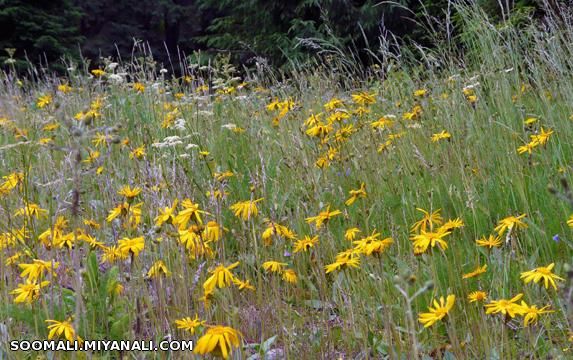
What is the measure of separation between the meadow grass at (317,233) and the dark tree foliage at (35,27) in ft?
28.7

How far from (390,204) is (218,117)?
5.44 ft

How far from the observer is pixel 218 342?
0.97 m

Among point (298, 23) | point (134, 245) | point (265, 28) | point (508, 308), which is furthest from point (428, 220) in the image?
point (265, 28)

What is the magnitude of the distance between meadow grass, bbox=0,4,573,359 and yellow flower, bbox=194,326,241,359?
75mm

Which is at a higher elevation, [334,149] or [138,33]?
[138,33]

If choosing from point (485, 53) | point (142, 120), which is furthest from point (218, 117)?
point (485, 53)

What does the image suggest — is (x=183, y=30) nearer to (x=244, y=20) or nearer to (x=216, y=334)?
(x=244, y=20)

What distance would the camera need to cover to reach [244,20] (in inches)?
388

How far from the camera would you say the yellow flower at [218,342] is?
3.14ft

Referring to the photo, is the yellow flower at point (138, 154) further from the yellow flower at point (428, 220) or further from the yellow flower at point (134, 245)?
the yellow flower at point (428, 220)

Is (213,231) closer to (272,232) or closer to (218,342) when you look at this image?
(272,232)

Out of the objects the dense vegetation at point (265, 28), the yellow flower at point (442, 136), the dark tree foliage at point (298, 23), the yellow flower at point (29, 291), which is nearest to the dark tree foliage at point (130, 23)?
the dense vegetation at point (265, 28)

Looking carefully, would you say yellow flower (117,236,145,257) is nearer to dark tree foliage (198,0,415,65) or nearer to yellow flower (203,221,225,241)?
yellow flower (203,221,225,241)

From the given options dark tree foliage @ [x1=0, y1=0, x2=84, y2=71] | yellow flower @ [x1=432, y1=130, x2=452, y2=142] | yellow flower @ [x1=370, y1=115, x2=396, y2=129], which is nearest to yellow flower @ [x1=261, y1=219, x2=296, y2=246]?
yellow flower @ [x1=432, y1=130, x2=452, y2=142]
